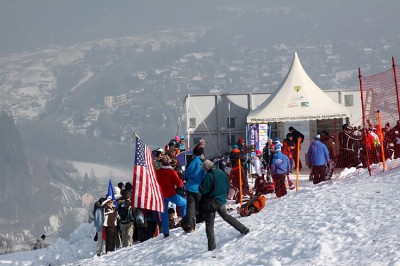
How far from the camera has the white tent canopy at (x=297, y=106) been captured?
32969 millimetres

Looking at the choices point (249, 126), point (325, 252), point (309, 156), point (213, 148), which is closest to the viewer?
point (325, 252)

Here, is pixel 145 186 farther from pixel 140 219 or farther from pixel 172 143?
pixel 172 143

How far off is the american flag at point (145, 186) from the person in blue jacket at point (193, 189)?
0.69 metres

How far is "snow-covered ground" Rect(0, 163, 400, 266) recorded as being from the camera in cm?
1171

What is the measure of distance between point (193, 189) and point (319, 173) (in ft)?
17.7

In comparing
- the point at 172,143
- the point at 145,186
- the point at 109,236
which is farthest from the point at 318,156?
the point at 172,143

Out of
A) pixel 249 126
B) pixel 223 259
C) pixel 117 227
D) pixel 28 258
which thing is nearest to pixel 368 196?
pixel 223 259

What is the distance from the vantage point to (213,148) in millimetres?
35188

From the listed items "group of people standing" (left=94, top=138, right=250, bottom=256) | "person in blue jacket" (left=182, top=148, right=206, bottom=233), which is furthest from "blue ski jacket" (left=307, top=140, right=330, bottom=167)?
"person in blue jacket" (left=182, top=148, right=206, bottom=233)

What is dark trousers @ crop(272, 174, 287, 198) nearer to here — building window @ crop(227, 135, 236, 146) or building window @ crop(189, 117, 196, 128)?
building window @ crop(227, 135, 236, 146)

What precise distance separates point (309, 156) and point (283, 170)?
90 centimetres

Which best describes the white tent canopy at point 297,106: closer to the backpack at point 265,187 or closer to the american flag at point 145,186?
the backpack at point 265,187

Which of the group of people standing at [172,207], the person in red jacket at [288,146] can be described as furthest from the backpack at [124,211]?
the person in red jacket at [288,146]

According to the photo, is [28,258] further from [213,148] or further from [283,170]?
[213,148]
